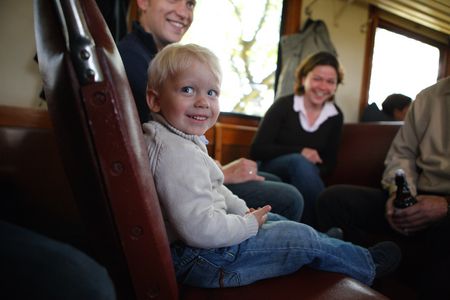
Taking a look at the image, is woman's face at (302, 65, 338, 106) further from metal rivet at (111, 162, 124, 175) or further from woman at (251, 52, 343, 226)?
metal rivet at (111, 162, 124, 175)

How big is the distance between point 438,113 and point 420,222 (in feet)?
1.35

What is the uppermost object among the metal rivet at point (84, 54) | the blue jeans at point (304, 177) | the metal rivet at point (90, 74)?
the metal rivet at point (84, 54)

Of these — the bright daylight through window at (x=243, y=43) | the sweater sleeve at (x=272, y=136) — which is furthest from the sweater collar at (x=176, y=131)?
the bright daylight through window at (x=243, y=43)

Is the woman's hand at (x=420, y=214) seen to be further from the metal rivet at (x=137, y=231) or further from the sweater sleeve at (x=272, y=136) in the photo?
the metal rivet at (x=137, y=231)

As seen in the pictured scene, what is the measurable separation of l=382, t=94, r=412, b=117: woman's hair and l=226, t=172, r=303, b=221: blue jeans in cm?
86

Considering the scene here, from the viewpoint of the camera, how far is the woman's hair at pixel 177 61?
0.63 metres

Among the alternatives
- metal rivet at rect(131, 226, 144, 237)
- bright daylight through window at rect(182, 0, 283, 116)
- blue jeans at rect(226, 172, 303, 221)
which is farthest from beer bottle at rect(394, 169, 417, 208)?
bright daylight through window at rect(182, 0, 283, 116)

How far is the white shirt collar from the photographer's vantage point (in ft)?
5.53

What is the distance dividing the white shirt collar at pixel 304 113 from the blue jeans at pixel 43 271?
1517 mm

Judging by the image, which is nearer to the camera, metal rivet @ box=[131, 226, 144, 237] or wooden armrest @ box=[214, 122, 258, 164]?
metal rivet @ box=[131, 226, 144, 237]

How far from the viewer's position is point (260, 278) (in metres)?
0.58

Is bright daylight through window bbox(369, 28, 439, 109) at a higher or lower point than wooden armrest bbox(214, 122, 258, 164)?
higher

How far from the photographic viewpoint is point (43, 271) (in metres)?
0.26

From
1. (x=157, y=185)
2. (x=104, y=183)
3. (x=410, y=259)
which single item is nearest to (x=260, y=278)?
(x=157, y=185)
